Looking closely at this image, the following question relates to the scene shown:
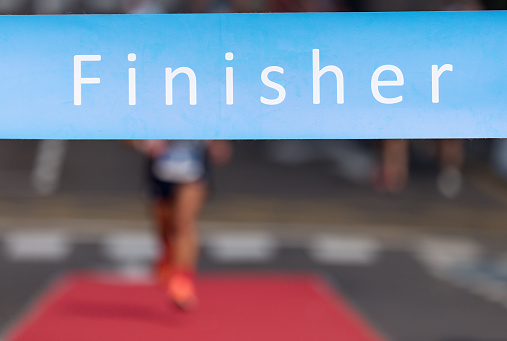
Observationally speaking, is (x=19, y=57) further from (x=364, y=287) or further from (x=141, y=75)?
(x=364, y=287)

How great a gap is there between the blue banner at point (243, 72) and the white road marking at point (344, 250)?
6.79 meters

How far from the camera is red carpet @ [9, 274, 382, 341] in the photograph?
629cm

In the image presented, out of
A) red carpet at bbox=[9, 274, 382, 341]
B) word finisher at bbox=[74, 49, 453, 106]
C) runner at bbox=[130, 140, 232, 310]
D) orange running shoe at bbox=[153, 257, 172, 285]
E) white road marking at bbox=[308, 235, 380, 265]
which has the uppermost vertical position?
word finisher at bbox=[74, 49, 453, 106]

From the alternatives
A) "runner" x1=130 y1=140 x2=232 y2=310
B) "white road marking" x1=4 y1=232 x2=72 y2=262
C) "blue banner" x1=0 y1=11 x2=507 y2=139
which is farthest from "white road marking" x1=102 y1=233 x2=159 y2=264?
"blue banner" x1=0 y1=11 x2=507 y2=139

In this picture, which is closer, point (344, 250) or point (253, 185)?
point (344, 250)

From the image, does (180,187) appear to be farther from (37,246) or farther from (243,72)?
(37,246)

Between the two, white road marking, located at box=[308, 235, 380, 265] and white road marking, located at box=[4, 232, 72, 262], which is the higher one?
white road marking, located at box=[4, 232, 72, 262]

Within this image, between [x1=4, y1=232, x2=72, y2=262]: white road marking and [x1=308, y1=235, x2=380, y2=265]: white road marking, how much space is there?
8.48 feet

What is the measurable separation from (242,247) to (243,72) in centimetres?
760

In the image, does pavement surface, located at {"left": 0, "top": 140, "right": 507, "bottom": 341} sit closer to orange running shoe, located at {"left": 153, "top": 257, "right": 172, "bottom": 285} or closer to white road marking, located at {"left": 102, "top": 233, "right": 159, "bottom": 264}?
white road marking, located at {"left": 102, "top": 233, "right": 159, "bottom": 264}

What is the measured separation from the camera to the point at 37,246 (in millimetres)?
10500

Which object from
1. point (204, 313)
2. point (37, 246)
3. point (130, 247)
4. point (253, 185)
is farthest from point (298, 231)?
point (204, 313)

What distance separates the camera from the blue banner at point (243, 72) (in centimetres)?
315

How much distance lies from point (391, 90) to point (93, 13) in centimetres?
97
